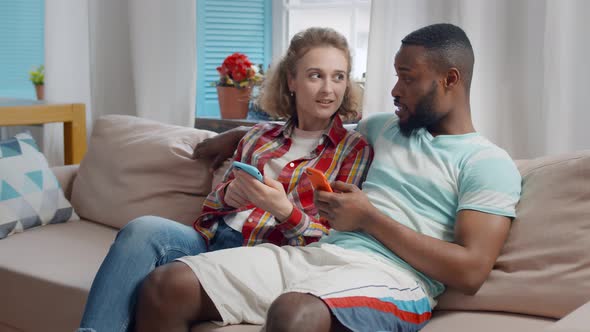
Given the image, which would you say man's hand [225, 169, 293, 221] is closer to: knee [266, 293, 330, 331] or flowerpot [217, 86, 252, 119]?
knee [266, 293, 330, 331]

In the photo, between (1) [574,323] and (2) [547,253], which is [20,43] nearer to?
(2) [547,253]

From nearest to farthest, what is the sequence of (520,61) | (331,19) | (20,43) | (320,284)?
(320,284) → (520,61) → (331,19) → (20,43)

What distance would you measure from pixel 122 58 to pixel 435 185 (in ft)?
7.88

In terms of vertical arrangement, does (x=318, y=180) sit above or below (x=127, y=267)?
above

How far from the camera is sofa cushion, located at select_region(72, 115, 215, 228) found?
2.45 meters

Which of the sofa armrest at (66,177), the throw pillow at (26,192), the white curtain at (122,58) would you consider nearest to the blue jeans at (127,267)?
the throw pillow at (26,192)

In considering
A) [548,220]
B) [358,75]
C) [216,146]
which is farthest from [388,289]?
[358,75]

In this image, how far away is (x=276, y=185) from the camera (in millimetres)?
1771

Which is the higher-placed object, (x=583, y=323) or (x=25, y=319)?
(x=583, y=323)

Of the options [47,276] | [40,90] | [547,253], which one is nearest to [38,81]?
[40,90]

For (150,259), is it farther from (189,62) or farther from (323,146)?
(189,62)

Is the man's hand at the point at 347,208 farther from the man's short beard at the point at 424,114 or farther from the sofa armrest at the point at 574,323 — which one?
the sofa armrest at the point at 574,323

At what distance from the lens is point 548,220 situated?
162 cm

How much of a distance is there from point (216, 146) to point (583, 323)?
1.47 metres
